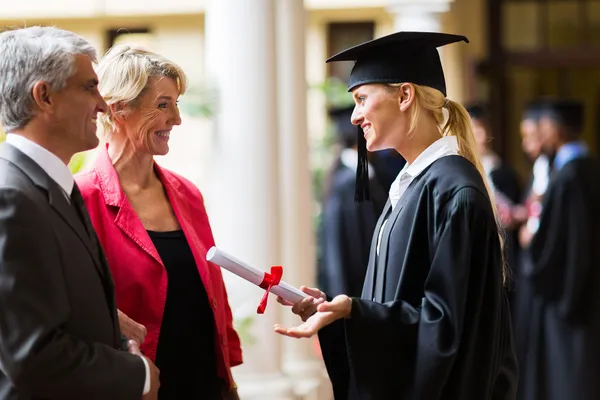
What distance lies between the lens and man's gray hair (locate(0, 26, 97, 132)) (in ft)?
8.09

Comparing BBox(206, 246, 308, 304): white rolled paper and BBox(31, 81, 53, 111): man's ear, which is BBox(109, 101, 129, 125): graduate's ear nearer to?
BBox(206, 246, 308, 304): white rolled paper

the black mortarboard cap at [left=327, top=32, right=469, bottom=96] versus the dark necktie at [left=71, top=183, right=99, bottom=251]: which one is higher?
the black mortarboard cap at [left=327, top=32, right=469, bottom=96]

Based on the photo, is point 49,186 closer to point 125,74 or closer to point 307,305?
point 125,74

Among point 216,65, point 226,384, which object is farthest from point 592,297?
point 226,384

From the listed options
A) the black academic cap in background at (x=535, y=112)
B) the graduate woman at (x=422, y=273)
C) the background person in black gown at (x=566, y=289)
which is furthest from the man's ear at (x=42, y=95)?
the black academic cap in background at (x=535, y=112)

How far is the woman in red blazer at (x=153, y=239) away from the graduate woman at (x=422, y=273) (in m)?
0.31

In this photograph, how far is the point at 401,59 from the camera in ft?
10.6

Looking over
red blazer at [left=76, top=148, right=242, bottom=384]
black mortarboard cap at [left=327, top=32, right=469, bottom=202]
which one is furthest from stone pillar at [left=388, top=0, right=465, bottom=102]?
red blazer at [left=76, top=148, right=242, bottom=384]

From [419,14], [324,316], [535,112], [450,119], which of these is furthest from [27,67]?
[535,112]

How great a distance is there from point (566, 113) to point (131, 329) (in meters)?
6.46

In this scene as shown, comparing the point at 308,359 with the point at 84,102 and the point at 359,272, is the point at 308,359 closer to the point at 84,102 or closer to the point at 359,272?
the point at 359,272

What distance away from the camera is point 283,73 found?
19.6ft

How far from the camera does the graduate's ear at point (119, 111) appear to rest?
10.4 feet

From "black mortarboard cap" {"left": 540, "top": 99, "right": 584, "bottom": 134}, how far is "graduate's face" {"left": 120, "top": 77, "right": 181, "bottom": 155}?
5.96m
